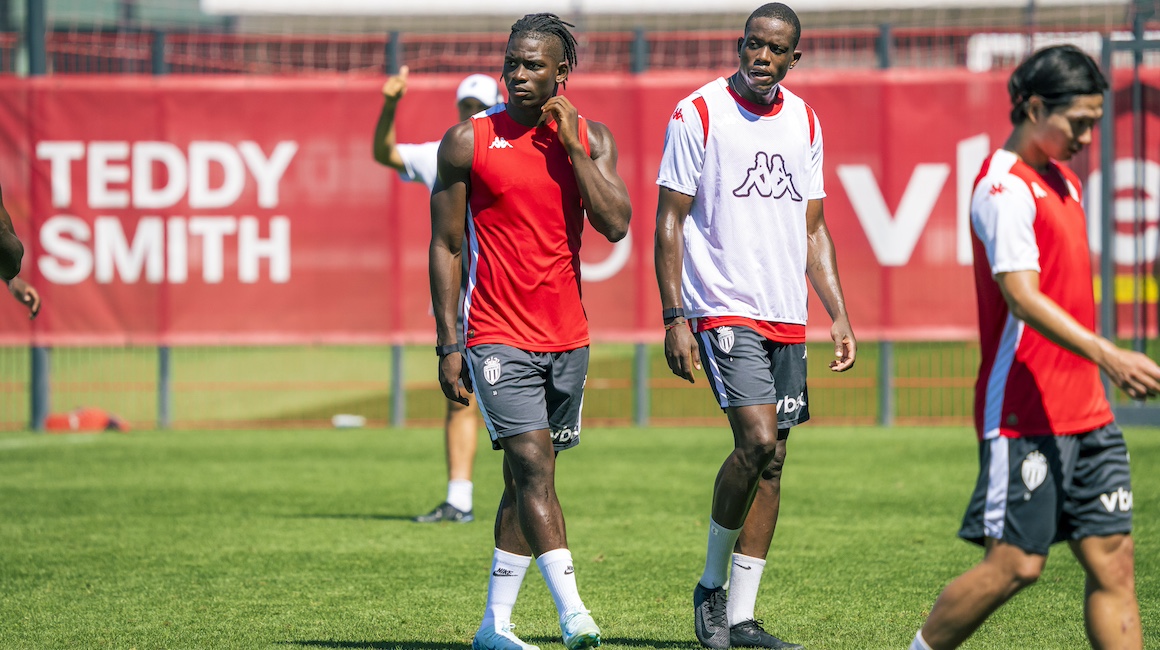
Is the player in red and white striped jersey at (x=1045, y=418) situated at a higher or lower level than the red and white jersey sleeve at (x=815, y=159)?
lower

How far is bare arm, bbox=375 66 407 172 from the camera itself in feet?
29.8

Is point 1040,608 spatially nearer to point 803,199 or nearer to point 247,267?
point 803,199

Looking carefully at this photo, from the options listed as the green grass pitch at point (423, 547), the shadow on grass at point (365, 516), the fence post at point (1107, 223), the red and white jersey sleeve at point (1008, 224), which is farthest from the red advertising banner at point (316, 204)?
the red and white jersey sleeve at point (1008, 224)

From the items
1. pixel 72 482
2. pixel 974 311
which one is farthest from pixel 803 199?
pixel 974 311

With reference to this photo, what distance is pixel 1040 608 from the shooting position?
21.1 feet

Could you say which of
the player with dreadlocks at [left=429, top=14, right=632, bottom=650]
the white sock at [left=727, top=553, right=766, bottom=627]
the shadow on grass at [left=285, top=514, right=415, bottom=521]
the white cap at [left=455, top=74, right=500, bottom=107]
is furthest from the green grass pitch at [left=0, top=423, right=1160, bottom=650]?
the white cap at [left=455, top=74, right=500, bottom=107]

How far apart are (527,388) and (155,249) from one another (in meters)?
9.07

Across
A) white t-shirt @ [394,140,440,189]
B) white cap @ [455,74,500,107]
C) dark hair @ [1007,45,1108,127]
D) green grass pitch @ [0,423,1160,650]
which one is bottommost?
green grass pitch @ [0,423,1160,650]

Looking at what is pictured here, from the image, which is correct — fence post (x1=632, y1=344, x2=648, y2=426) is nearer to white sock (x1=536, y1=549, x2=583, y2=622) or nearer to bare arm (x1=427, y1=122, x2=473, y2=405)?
bare arm (x1=427, y1=122, x2=473, y2=405)

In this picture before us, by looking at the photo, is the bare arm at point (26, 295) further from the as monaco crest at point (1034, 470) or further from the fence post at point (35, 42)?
the fence post at point (35, 42)

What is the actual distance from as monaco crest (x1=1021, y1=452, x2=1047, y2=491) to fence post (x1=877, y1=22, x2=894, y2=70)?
10.0 metres

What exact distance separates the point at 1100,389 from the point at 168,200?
1085 cm

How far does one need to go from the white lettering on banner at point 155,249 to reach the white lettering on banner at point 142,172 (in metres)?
0.17

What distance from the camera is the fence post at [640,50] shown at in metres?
13.9
